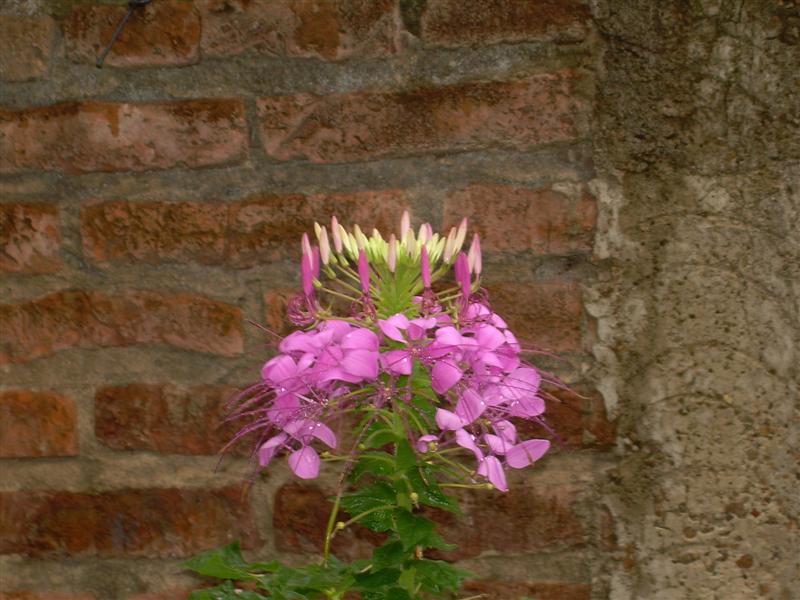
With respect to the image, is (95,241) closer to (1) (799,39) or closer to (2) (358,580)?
(2) (358,580)

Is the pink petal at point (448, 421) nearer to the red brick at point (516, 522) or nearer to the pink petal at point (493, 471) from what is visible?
the pink petal at point (493, 471)

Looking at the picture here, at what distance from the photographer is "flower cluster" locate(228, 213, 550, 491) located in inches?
34.5

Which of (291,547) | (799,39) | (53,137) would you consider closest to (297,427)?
(291,547)

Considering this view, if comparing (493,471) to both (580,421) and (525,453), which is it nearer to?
(525,453)

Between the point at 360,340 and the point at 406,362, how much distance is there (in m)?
0.04

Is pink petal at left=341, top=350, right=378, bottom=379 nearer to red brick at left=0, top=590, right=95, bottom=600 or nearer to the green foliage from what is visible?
the green foliage

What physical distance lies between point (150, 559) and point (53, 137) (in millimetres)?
552

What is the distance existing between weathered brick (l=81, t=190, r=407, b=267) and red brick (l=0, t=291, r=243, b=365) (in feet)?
0.18

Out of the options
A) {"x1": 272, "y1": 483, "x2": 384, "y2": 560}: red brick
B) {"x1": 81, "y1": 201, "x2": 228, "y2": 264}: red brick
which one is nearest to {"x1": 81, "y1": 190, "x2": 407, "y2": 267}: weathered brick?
{"x1": 81, "y1": 201, "x2": 228, "y2": 264}: red brick

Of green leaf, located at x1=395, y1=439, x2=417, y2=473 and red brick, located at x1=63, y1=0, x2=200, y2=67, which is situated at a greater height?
red brick, located at x1=63, y1=0, x2=200, y2=67

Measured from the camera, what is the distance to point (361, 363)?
87 cm

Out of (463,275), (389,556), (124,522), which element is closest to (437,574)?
(389,556)

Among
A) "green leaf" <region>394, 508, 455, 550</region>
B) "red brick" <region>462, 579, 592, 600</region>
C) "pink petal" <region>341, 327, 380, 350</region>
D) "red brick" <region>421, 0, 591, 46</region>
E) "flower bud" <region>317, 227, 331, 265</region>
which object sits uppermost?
"red brick" <region>421, 0, 591, 46</region>

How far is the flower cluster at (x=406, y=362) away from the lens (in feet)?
2.88
